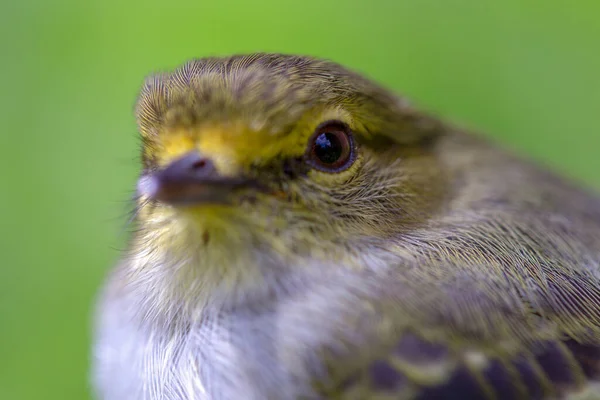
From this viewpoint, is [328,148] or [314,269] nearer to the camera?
[314,269]

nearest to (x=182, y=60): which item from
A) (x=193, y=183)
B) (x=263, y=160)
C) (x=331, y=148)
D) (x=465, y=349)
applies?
(x=331, y=148)

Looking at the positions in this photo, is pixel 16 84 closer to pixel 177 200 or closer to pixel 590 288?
pixel 177 200

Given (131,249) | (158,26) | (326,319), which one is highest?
(158,26)

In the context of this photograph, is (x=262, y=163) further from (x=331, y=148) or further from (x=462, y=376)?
(x=462, y=376)

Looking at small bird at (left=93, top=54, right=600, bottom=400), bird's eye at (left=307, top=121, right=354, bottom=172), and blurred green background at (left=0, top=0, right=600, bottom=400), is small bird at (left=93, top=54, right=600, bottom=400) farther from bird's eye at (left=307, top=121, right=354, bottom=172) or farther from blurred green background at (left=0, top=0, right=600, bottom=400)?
blurred green background at (left=0, top=0, right=600, bottom=400)

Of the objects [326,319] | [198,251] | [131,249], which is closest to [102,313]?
[131,249]

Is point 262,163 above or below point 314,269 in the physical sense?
above

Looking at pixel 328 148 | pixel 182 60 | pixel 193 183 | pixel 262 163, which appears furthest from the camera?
pixel 182 60
